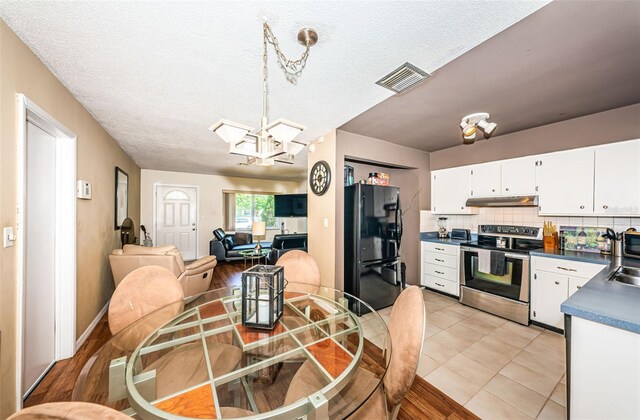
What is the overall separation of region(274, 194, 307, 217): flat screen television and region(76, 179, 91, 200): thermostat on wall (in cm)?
467

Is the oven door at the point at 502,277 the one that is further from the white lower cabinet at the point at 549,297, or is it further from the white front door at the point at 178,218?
the white front door at the point at 178,218

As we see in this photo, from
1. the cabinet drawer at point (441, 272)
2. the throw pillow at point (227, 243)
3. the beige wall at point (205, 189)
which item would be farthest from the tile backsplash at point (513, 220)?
the beige wall at point (205, 189)

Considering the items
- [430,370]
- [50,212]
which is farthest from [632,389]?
[50,212]

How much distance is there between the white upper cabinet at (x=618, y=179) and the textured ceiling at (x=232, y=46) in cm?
221

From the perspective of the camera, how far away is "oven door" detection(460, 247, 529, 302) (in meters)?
2.72

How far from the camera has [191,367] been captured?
118cm

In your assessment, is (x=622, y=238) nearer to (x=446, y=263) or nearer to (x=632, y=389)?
(x=446, y=263)

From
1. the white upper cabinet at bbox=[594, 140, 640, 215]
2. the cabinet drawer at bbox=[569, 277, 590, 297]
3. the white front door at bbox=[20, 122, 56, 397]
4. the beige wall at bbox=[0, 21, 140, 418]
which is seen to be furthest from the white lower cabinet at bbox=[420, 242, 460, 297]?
the white front door at bbox=[20, 122, 56, 397]

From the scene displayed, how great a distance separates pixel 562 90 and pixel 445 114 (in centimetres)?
90

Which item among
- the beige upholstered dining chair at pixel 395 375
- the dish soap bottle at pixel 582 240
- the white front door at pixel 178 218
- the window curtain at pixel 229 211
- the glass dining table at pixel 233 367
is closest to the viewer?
the glass dining table at pixel 233 367

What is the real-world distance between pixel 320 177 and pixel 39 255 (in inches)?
107

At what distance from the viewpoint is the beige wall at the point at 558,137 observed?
7.84ft

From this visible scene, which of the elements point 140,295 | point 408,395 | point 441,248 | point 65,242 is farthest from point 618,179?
point 65,242

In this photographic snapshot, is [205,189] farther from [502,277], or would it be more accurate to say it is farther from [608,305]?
[608,305]
